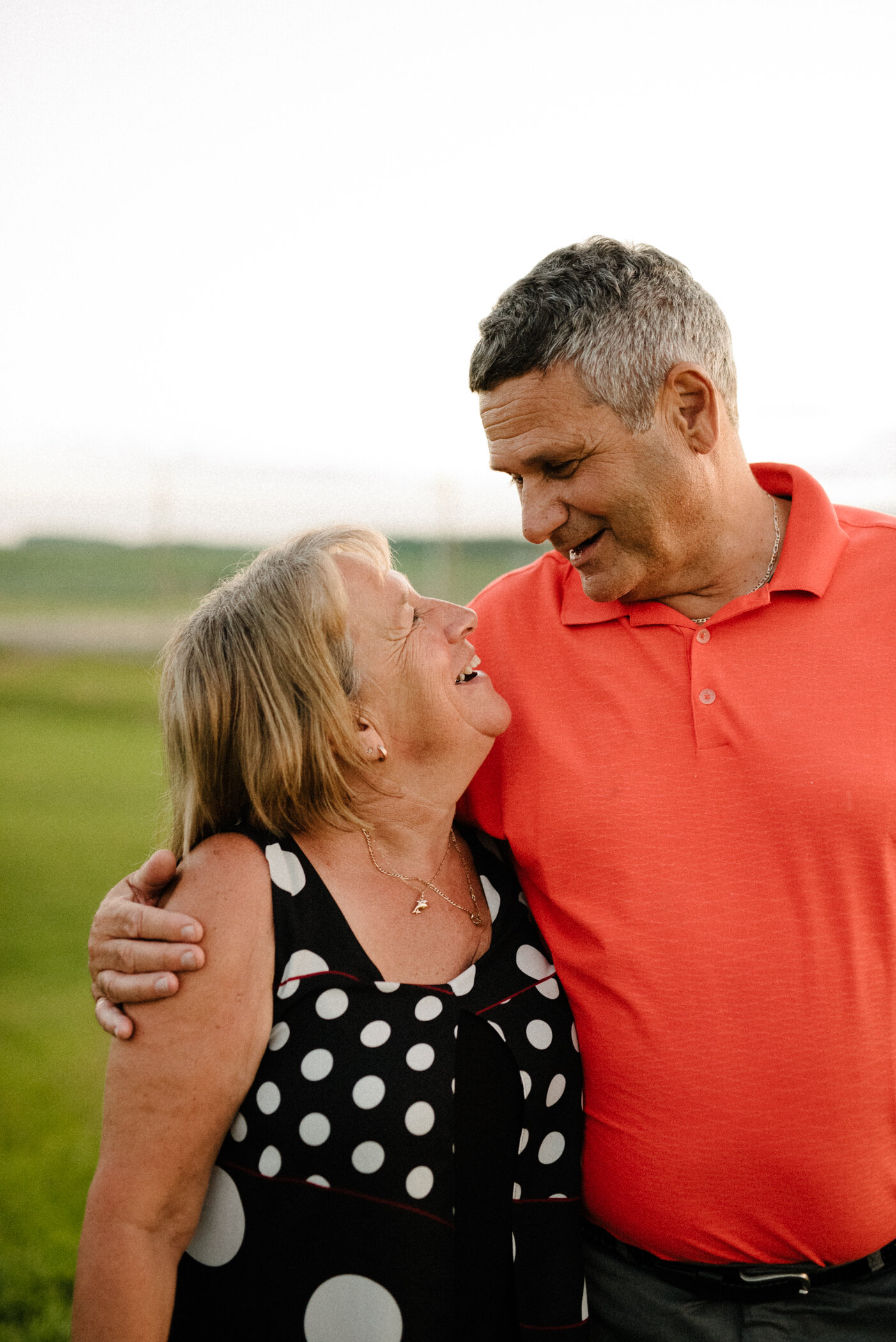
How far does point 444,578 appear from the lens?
12820mm

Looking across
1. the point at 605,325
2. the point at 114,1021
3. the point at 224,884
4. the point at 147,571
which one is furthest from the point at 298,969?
the point at 147,571

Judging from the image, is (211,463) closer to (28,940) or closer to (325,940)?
(28,940)

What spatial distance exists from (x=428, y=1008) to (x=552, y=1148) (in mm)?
382

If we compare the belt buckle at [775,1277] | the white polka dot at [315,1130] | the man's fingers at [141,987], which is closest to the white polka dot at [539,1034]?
the white polka dot at [315,1130]

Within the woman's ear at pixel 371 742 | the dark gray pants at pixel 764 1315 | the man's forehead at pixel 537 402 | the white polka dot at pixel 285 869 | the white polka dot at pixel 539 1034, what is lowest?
the dark gray pants at pixel 764 1315

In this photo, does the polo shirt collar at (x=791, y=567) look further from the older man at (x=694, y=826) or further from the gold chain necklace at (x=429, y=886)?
the gold chain necklace at (x=429, y=886)

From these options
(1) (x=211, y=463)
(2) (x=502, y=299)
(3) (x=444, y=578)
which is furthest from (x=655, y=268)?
(1) (x=211, y=463)

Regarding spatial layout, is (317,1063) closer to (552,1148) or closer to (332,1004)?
(332,1004)

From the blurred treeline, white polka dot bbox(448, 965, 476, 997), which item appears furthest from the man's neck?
the blurred treeline

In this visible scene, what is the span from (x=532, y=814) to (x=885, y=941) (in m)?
0.66

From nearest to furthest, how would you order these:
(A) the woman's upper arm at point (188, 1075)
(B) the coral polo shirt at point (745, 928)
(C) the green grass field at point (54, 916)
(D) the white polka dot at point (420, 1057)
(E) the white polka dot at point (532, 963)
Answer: (A) the woman's upper arm at point (188, 1075)
(D) the white polka dot at point (420, 1057)
(B) the coral polo shirt at point (745, 928)
(E) the white polka dot at point (532, 963)
(C) the green grass field at point (54, 916)

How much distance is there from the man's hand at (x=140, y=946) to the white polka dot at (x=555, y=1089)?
68cm

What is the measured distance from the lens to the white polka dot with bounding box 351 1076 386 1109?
156 centimetres

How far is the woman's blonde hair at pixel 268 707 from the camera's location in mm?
1747
